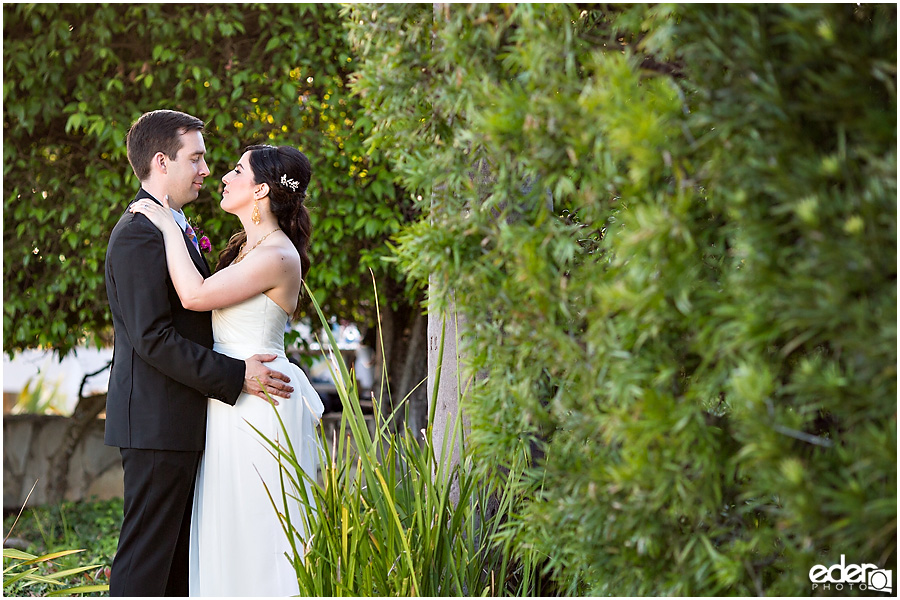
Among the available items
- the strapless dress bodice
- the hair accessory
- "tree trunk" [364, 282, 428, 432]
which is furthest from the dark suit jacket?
"tree trunk" [364, 282, 428, 432]

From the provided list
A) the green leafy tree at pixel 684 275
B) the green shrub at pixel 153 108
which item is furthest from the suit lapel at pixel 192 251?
the green shrub at pixel 153 108

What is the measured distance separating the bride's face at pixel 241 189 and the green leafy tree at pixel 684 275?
46.7 inches

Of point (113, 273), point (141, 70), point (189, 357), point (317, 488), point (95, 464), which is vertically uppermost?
point (141, 70)

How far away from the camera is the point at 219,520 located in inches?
108

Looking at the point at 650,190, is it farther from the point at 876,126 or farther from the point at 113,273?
the point at 113,273

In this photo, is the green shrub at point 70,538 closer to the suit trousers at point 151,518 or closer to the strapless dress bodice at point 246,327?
the suit trousers at point 151,518

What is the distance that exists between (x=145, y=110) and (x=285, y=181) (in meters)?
2.19

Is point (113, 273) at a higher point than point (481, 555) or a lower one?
higher

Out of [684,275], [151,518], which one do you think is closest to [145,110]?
[151,518]

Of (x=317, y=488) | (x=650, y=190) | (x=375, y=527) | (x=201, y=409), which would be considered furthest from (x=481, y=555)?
(x=650, y=190)

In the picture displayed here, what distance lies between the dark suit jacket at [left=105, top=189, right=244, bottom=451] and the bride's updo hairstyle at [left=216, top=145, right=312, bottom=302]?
1.45ft

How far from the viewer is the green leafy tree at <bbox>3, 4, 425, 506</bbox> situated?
458 centimetres

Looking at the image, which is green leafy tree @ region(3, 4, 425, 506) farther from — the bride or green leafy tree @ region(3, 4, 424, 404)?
the bride

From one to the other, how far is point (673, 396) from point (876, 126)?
0.58 m
